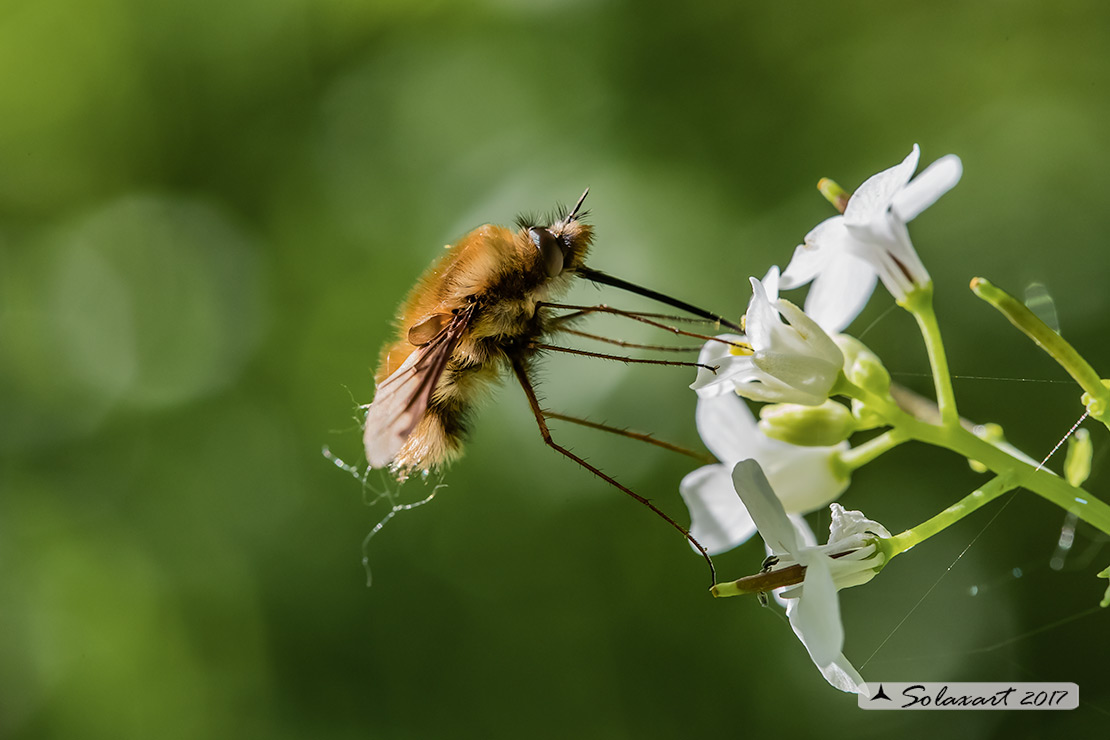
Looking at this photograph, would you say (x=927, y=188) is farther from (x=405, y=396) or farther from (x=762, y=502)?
(x=405, y=396)

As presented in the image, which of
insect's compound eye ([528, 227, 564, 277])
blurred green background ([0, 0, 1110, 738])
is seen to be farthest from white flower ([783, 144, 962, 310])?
blurred green background ([0, 0, 1110, 738])

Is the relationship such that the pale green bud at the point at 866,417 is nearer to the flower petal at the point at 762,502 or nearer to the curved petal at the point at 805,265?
the curved petal at the point at 805,265

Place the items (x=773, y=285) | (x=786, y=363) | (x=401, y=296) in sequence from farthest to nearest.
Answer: (x=401, y=296) → (x=773, y=285) → (x=786, y=363)

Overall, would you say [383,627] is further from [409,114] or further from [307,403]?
[409,114]

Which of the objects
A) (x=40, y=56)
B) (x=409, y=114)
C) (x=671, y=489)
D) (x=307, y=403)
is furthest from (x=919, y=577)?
(x=40, y=56)

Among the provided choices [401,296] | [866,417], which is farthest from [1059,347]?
[401,296]

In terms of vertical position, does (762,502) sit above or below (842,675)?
above

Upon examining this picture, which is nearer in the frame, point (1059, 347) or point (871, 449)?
point (1059, 347)

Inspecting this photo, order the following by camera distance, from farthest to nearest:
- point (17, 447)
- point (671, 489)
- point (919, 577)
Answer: point (17, 447), point (671, 489), point (919, 577)
